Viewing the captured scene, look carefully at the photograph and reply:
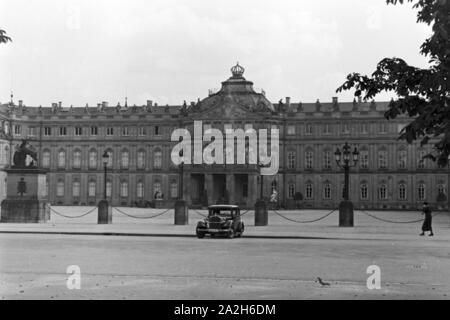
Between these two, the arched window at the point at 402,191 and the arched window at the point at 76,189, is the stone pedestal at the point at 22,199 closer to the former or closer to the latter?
the arched window at the point at 76,189

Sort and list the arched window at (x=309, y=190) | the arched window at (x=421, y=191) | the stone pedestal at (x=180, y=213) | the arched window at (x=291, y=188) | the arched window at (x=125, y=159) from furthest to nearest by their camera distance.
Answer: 1. the arched window at (x=125, y=159)
2. the arched window at (x=291, y=188)
3. the arched window at (x=309, y=190)
4. the arched window at (x=421, y=191)
5. the stone pedestal at (x=180, y=213)

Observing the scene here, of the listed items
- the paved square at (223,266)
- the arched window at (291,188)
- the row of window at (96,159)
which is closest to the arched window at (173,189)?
the row of window at (96,159)

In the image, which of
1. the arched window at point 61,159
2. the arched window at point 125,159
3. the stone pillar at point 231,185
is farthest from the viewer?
the arched window at point 61,159

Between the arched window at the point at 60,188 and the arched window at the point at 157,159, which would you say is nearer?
the arched window at the point at 157,159

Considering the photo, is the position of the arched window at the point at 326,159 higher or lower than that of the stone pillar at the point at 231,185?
higher

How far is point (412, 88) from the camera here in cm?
900

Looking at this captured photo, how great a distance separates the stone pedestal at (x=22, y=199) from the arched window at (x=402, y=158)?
58247 mm

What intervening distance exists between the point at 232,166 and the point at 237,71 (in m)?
12.2

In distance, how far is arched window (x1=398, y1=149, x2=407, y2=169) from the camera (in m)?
83.9

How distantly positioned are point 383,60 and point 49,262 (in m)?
9.85

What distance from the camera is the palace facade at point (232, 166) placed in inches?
3285

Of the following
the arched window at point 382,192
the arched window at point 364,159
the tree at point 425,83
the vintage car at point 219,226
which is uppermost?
the arched window at point 364,159

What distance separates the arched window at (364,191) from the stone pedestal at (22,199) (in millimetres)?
55584
